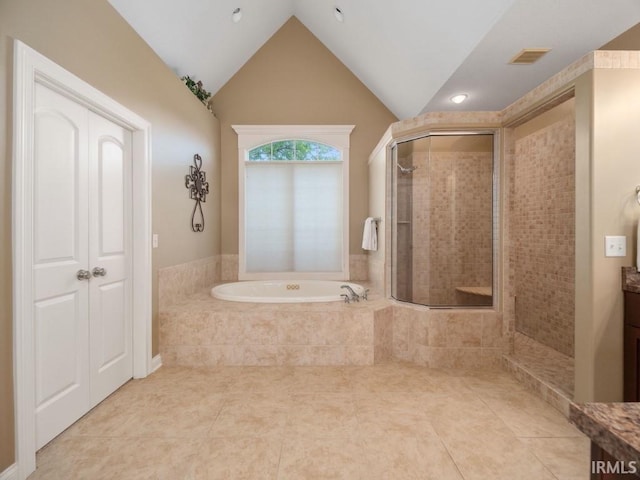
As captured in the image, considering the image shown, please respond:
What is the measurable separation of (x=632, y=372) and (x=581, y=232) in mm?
756

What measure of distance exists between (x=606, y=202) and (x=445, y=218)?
125cm

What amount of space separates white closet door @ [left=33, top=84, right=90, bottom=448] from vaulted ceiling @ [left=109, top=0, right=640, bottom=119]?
3.45ft

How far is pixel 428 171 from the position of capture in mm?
2959

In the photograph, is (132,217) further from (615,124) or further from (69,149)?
(615,124)

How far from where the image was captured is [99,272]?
2.12m

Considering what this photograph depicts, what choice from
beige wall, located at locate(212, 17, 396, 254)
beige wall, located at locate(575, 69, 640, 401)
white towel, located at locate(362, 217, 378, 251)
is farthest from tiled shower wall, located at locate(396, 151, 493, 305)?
beige wall, located at locate(212, 17, 396, 254)

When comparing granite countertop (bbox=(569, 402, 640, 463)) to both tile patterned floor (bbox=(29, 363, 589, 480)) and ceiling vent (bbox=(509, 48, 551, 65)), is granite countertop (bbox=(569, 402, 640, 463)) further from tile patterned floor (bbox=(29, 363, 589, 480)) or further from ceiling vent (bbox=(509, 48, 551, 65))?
ceiling vent (bbox=(509, 48, 551, 65))

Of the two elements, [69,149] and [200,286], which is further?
[200,286]

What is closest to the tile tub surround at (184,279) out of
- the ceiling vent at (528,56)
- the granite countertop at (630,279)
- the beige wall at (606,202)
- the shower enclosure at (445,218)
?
the shower enclosure at (445,218)

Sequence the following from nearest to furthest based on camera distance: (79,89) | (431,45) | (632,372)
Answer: (632,372), (79,89), (431,45)

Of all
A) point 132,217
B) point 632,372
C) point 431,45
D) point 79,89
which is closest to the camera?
point 632,372

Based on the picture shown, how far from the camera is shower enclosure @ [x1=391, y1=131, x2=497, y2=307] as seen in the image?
9.24 feet

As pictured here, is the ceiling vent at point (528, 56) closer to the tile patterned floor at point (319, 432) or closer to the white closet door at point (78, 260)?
the tile patterned floor at point (319, 432)

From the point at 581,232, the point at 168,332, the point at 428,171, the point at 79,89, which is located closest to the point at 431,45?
the point at 428,171
